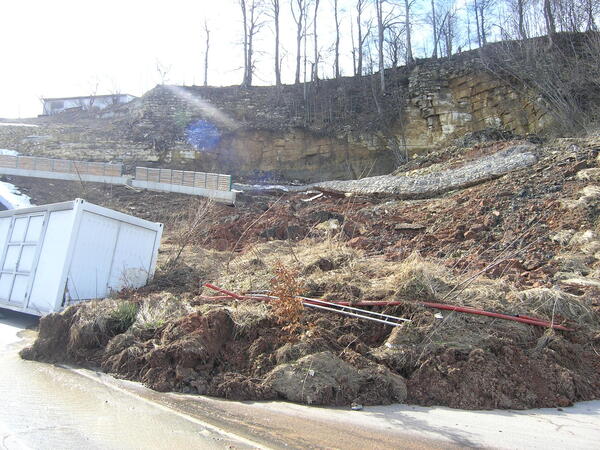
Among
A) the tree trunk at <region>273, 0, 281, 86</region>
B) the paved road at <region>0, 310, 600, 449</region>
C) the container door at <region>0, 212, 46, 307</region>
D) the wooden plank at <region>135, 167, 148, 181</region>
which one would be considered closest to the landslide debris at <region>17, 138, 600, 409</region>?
the paved road at <region>0, 310, 600, 449</region>

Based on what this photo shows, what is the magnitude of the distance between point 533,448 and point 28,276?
28.4 ft

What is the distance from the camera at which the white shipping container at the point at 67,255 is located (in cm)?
803

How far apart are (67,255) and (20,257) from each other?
1.75m

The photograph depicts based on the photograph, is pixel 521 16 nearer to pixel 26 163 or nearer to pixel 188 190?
pixel 188 190

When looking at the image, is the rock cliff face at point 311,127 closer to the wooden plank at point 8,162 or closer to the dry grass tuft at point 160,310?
the wooden plank at point 8,162

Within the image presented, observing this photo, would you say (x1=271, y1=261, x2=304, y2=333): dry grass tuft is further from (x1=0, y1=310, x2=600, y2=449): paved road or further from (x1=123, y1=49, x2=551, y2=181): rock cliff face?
(x1=123, y1=49, x2=551, y2=181): rock cliff face

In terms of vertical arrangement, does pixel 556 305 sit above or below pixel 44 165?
below

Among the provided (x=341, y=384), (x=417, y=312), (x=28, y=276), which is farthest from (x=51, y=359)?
(x=417, y=312)

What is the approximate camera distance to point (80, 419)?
440cm

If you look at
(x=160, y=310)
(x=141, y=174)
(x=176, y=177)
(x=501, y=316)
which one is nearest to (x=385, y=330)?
Result: (x=501, y=316)

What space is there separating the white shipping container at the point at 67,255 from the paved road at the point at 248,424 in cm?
301

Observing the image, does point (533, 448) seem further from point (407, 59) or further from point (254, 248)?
point (407, 59)

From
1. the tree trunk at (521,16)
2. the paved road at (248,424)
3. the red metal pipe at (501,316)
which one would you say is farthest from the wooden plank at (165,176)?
the tree trunk at (521,16)

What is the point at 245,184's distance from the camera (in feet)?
76.8
